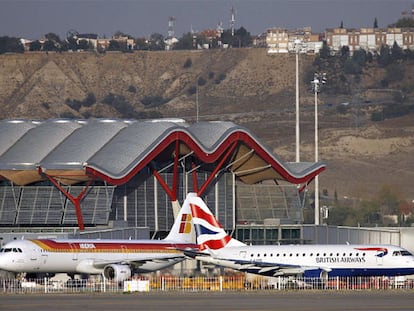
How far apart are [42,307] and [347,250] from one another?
1234 inches

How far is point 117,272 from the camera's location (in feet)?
309

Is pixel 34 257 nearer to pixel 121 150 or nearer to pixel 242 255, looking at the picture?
pixel 242 255

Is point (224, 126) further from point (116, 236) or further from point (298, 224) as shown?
point (116, 236)

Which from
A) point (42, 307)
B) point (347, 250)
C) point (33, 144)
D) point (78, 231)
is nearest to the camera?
point (42, 307)

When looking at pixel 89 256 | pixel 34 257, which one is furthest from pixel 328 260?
pixel 34 257

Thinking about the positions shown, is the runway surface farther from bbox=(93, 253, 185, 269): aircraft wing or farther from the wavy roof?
the wavy roof

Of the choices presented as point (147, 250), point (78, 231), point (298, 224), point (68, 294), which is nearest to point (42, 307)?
point (68, 294)

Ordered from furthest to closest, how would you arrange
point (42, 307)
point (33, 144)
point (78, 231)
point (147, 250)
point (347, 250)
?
point (33, 144) → point (78, 231) → point (147, 250) → point (347, 250) → point (42, 307)

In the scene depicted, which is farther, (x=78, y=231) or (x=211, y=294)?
(x=78, y=231)

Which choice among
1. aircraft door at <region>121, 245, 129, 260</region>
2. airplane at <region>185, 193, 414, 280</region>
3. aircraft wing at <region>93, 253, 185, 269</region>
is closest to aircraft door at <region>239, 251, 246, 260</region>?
airplane at <region>185, 193, 414, 280</region>

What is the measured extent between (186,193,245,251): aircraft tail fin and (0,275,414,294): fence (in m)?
4.65

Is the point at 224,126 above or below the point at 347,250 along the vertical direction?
above

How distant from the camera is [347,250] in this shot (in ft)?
295

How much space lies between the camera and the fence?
271ft
